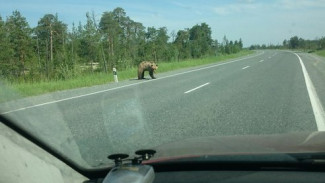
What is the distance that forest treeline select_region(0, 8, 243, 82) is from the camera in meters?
12.5

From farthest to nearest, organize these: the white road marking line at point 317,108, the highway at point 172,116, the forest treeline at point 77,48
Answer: the forest treeline at point 77,48
the white road marking line at point 317,108
the highway at point 172,116

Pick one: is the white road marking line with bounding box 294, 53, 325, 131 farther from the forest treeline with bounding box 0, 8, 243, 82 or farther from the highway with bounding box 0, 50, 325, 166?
the forest treeline with bounding box 0, 8, 243, 82

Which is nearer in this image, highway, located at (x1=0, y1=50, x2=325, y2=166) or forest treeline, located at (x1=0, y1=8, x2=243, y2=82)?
highway, located at (x1=0, y1=50, x2=325, y2=166)

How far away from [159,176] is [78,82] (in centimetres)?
1705

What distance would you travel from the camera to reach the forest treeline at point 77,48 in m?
12.5

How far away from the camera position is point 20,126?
2.45 m

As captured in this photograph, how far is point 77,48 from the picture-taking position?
80.4ft

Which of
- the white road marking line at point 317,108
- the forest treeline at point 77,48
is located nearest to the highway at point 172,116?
the white road marking line at point 317,108

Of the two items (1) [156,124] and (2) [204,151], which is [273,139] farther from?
(1) [156,124]

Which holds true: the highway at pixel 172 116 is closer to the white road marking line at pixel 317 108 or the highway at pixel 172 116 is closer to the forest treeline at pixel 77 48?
the white road marking line at pixel 317 108

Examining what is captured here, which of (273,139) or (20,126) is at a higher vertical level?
(20,126)

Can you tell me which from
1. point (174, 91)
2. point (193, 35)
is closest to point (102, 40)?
point (174, 91)

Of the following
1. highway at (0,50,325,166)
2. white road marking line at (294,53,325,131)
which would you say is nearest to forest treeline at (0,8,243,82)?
highway at (0,50,325,166)

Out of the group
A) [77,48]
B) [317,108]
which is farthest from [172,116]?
[77,48]
